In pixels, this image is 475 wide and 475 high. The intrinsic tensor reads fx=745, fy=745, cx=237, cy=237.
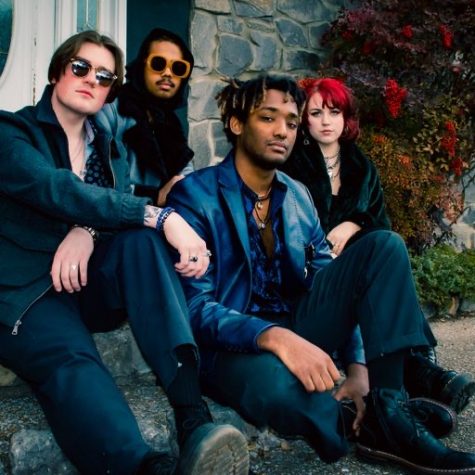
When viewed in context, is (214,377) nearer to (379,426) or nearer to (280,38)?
(379,426)

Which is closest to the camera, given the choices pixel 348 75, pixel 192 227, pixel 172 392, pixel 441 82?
pixel 172 392

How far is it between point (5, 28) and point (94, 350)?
2.99 m

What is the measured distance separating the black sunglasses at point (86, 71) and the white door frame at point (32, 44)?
2.12 m

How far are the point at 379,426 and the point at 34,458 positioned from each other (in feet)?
3.47

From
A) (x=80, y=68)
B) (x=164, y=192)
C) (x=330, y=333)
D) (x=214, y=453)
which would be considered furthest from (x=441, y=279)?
(x=214, y=453)

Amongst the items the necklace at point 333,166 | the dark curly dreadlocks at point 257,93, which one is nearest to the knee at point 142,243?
the dark curly dreadlocks at point 257,93

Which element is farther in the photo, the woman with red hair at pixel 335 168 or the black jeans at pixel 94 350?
the woman with red hair at pixel 335 168

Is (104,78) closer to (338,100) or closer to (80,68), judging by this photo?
(80,68)

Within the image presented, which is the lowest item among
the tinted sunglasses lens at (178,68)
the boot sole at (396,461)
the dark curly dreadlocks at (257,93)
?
the boot sole at (396,461)

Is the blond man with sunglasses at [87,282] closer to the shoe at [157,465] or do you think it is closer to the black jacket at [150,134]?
the shoe at [157,465]

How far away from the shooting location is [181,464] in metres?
1.81

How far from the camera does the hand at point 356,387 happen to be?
2.48 metres

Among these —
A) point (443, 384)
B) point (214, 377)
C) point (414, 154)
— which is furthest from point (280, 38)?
point (214, 377)

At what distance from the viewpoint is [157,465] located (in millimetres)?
1838
